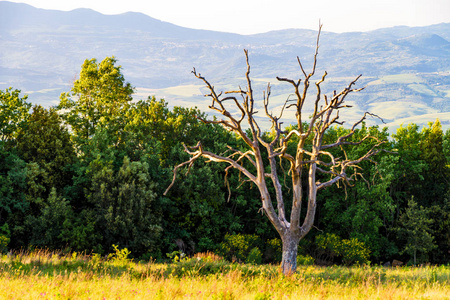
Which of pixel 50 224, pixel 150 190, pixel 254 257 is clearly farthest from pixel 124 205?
pixel 254 257

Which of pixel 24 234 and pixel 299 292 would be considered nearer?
pixel 299 292

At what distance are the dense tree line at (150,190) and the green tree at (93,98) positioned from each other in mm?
97

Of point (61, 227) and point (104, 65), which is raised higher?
point (104, 65)

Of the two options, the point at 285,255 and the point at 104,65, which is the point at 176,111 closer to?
the point at 104,65

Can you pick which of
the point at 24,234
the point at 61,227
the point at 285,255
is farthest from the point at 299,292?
the point at 24,234

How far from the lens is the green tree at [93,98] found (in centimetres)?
3600

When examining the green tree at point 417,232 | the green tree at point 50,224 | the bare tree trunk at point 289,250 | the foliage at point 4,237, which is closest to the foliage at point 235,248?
the green tree at point 50,224

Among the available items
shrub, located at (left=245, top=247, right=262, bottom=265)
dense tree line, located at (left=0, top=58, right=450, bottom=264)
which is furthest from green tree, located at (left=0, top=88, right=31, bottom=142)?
shrub, located at (left=245, top=247, right=262, bottom=265)

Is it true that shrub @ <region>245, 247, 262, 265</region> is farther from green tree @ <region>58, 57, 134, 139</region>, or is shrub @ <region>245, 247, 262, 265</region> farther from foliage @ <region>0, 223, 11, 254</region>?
foliage @ <region>0, 223, 11, 254</region>

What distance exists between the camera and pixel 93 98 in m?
37.2

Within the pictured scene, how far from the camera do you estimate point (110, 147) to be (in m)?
30.5

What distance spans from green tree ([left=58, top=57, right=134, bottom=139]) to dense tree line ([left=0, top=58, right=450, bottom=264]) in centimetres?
10

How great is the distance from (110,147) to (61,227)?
6640 millimetres

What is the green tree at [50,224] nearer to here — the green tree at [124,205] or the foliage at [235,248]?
the green tree at [124,205]
